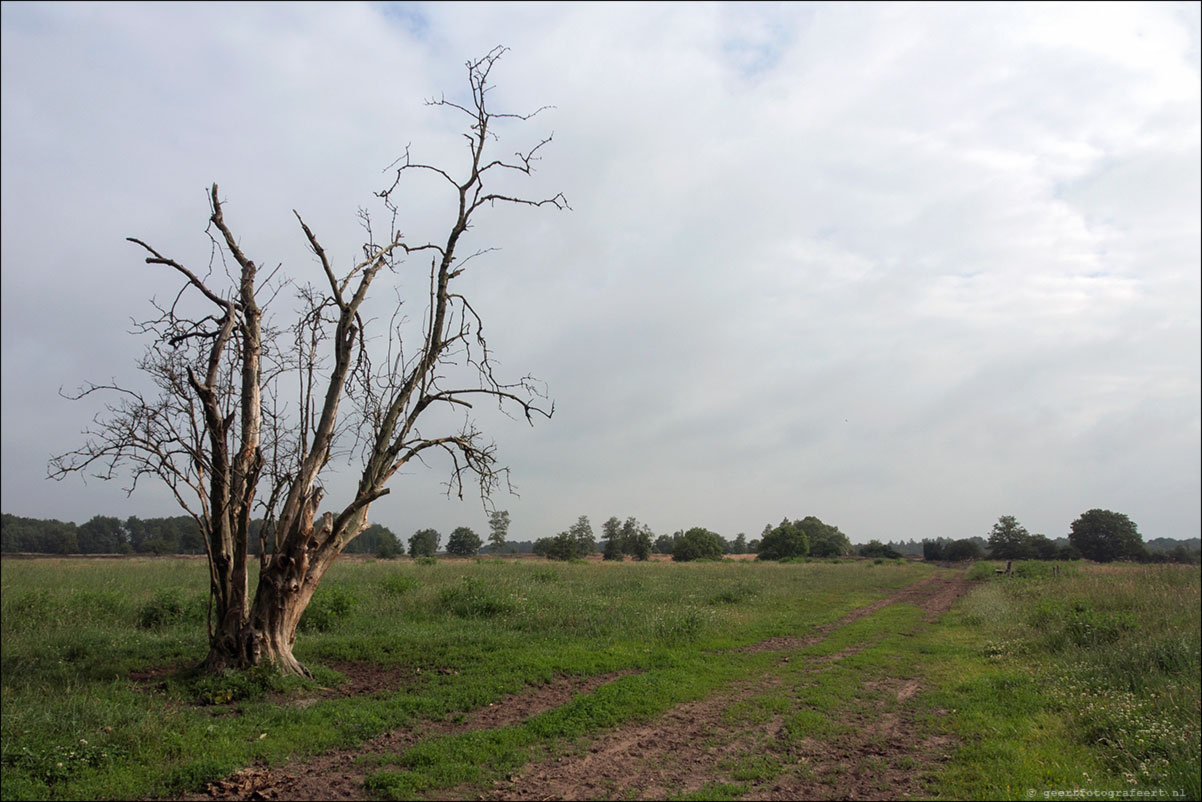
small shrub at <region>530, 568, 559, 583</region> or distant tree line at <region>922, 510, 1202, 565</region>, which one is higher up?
distant tree line at <region>922, 510, 1202, 565</region>

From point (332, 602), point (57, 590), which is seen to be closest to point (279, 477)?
point (332, 602)

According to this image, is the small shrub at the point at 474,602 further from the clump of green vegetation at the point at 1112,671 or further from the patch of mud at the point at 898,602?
the clump of green vegetation at the point at 1112,671


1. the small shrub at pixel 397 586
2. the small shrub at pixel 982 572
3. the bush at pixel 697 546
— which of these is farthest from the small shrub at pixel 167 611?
the bush at pixel 697 546

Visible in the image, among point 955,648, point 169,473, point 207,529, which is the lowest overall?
point 955,648

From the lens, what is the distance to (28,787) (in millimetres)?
5312

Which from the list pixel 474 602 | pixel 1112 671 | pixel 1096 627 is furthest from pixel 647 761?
pixel 1096 627

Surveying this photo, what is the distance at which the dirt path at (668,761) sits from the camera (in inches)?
214

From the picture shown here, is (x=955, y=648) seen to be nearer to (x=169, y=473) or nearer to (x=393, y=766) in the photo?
(x=393, y=766)

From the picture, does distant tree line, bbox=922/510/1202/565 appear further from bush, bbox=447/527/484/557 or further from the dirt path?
bush, bbox=447/527/484/557

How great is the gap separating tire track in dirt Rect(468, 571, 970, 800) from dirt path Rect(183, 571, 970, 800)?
1 cm

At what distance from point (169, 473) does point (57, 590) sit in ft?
39.4

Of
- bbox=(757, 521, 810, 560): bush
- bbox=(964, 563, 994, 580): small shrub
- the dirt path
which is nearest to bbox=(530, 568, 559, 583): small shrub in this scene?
the dirt path

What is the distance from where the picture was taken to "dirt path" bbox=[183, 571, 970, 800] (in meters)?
5.43

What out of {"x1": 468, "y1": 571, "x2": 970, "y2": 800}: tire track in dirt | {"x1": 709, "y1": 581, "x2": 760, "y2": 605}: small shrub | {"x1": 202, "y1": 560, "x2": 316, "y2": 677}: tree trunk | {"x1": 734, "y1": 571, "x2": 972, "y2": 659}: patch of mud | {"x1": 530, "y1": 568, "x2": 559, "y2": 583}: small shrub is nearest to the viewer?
{"x1": 468, "y1": 571, "x2": 970, "y2": 800}: tire track in dirt
